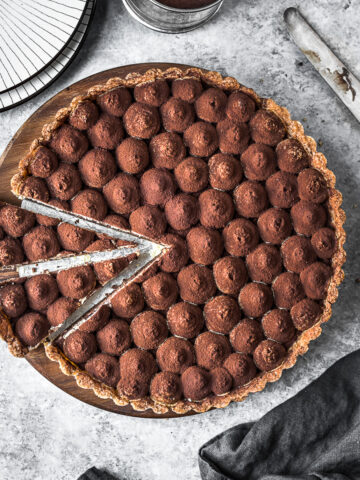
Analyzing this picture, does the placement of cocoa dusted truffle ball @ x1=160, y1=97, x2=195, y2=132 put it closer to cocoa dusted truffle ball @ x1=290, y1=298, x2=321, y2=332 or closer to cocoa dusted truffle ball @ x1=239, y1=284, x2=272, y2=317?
cocoa dusted truffle ball @ x1=239, y1=284, x2=272, y2=317

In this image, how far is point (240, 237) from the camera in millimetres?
2705

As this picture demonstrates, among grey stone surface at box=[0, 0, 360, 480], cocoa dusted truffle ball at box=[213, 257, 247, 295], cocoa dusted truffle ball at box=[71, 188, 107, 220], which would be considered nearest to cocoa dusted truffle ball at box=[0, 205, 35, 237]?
cocoa dusted truffle ball at box=[71, 188, 107, 220]

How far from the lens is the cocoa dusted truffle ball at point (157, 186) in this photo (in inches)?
107

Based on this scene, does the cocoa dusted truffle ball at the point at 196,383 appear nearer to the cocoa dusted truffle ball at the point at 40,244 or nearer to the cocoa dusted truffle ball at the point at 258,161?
the cocoa dusted truffle ball at the point at 40,244

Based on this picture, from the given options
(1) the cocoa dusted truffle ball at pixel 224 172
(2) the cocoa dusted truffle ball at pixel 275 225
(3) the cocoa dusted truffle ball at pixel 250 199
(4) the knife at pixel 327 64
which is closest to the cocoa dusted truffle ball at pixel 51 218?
(1) the cocoa dusted truffle ball at pixel 224 172

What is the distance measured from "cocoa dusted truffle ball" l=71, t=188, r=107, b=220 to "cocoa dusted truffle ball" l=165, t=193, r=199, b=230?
1.04 feet

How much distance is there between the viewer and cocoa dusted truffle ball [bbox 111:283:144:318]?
2711 millimetres

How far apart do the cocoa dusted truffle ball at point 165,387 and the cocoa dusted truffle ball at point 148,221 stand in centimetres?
68

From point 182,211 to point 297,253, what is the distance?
0.59 metres

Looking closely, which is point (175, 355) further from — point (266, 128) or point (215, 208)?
point (266, 128)

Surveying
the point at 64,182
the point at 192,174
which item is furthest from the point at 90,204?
the point at 192,174

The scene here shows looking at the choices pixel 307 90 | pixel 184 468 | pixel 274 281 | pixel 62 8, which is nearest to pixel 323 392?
pixel 274 281

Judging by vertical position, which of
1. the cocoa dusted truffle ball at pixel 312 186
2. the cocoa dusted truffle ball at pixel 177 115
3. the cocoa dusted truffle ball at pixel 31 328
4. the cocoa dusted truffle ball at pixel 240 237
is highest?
the cocoa dusted truffle ball at pixel 312 186

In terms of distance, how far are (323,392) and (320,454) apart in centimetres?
33
